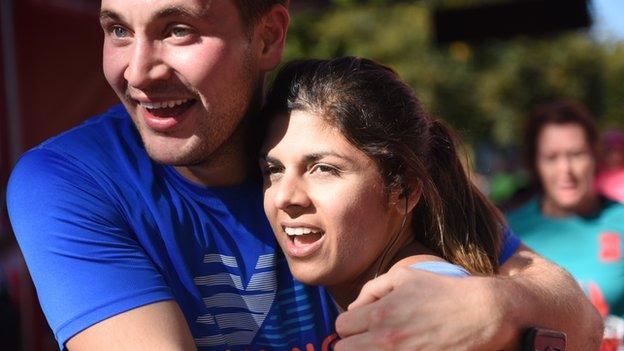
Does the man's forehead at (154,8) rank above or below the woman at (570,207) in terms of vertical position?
above

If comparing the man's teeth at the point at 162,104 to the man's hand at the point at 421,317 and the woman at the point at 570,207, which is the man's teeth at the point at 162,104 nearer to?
the man's hand at the point at 421,317

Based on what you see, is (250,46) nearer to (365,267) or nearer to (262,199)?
(262,199)

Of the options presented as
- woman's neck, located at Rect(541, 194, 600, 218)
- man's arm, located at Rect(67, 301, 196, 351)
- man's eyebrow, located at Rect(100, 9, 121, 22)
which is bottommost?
woman's neck, located at Rect(541, 194, 600, 218)

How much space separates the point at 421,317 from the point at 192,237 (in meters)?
0.61

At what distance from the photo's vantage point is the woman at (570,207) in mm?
5242

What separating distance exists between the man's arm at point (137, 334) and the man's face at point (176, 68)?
1.39 feet

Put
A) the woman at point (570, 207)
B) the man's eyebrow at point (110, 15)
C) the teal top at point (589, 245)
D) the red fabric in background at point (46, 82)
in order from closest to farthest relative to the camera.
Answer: the man's eyebrow at point (110, 15) → the teal top at point (589, 245) → the woman at point (570, 207) → the red fabric in background at point (46, 82)

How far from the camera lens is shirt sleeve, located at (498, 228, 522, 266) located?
269 centimetres

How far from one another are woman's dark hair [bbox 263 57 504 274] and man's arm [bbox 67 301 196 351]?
2.07ft

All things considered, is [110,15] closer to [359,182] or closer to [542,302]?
[359,182]

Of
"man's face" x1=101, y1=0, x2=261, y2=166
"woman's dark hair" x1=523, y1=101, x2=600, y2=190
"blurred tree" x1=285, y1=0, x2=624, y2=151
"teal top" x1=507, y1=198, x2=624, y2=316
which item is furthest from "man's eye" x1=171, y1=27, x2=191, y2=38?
"blurred tree" x1=285, y1=0, x2=624, y2=151

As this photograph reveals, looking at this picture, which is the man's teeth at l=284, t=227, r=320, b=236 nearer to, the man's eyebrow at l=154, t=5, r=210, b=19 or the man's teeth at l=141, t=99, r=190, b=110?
the man's teeth at l=141, t=99, r=190, b=110

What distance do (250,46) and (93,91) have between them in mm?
4132

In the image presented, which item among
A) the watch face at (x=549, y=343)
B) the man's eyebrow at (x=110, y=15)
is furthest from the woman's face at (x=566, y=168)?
the man's eyebrow at (x=110, y=15)
